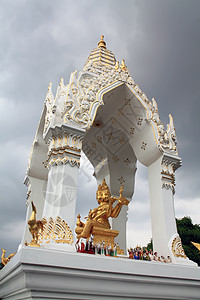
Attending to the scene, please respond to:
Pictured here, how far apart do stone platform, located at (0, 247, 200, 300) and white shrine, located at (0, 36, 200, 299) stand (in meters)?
0.01

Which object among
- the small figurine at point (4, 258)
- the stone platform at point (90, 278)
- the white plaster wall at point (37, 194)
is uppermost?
the white plaster wall at point (37, 194)

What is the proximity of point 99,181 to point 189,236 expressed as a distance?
47.5 ft

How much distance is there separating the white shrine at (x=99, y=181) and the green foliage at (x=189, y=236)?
1276 cm

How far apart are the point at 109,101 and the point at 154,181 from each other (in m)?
2.85

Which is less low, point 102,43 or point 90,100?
point 102,43

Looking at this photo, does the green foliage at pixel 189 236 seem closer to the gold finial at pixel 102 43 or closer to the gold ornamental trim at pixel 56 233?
the gold finial at pixel 102 43

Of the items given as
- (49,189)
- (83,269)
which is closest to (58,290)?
(83,269)

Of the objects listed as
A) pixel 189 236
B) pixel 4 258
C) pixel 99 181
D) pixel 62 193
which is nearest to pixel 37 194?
pixel 4 258

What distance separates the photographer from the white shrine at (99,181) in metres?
4.00

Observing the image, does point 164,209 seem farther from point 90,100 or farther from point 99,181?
point 99,181

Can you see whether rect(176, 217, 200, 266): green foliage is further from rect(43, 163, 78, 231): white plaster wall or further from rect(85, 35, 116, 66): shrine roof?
rect(43, 163, 78, 231): white plaster wall

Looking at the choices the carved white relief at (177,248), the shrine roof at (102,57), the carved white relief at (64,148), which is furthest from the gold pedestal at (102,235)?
the shrine roof at (102,57)

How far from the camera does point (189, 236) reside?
21.3 m

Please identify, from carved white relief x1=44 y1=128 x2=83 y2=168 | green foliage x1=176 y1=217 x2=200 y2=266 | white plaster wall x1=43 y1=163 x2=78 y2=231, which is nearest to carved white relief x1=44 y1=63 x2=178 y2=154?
carved white relief x1=44 y1=128 x2=83 y2=168
